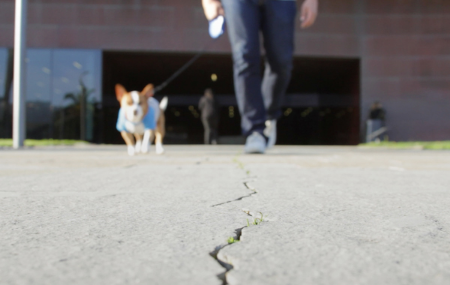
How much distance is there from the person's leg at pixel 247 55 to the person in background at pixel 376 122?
9608 mm

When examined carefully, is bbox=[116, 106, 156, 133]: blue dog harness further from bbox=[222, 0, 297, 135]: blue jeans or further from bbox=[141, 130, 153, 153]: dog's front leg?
bbox=[222, 0, 297, 135]: blue jeans

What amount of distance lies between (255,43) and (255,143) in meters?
0.87

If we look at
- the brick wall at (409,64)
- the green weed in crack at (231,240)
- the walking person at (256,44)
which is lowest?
the green weed in crack at (231,240)

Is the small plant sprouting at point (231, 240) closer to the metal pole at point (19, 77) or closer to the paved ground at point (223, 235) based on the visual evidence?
the paved ground at point (223, 235)

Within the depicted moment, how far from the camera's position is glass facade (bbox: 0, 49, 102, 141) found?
12273 mm

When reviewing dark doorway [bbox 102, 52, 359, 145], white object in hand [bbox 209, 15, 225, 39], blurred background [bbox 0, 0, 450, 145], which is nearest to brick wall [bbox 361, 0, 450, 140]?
blurred background [bbox 0, 0, 450, 145]

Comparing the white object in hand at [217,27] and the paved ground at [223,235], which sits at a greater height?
the white object in hand at [217,27]

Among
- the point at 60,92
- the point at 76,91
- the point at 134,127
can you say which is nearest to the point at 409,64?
the point at 76,91

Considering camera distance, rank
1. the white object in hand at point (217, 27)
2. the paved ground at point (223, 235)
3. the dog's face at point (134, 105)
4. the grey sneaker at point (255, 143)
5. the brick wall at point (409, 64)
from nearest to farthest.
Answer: the paved ground at point (223, 235) < the white object in hand at point (217, 27) < the grey sneaker at point (255, 143) < the dog's face at point (134, 105) < the brick wall at point (409, 64)

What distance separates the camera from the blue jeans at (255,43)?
11.9ft

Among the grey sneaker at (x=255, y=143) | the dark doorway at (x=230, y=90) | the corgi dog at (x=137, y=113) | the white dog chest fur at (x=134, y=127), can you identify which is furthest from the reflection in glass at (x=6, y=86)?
the grey sneaker at (x=255, y=143)

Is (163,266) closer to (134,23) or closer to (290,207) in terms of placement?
(290,207)

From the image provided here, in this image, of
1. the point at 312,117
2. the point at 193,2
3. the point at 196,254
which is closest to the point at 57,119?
the point at 193,2

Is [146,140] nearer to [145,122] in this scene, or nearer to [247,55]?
[145,122]
